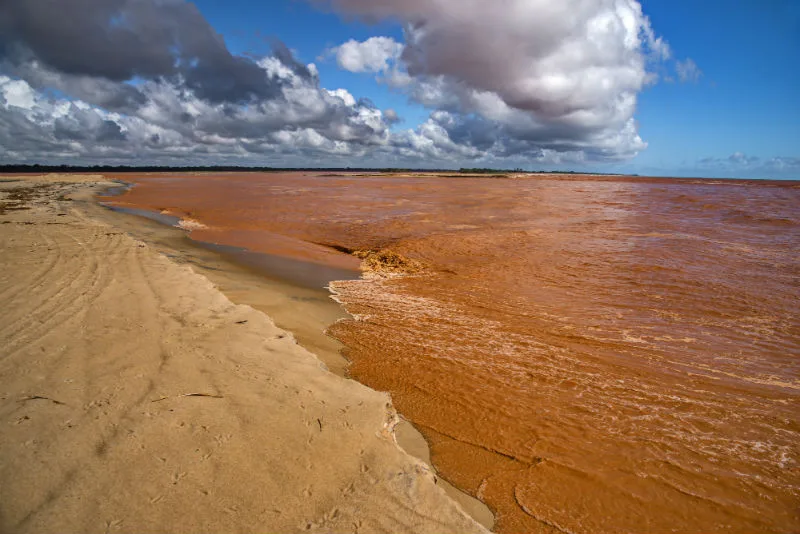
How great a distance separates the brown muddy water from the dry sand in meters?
0.69

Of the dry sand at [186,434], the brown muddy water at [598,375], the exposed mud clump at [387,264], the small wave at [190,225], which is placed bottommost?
the small wave at [190,225]

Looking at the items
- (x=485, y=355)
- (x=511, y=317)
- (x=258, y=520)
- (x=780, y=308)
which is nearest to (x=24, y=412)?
(x=258, y=520)

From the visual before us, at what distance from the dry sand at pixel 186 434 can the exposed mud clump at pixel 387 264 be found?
4869 millimetres

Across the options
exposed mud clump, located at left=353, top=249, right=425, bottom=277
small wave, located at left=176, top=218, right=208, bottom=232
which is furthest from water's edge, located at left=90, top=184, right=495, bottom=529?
small wave, located at left=176, top=218, right=208, bottom=232

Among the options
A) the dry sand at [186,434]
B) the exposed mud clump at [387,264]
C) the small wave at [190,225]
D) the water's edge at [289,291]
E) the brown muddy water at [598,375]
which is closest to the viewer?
the dry sand at [186,434]

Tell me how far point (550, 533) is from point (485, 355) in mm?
2858

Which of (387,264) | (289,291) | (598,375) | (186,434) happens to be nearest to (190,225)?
(387,264)

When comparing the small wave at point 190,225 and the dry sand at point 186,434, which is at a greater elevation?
the dry sand at point 186,434

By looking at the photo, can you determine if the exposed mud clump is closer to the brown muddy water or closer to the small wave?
the brown muddy water

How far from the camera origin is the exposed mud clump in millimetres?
10348

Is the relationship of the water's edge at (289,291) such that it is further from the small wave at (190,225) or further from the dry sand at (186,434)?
the small wave at (190,225)

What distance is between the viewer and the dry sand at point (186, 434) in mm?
2578

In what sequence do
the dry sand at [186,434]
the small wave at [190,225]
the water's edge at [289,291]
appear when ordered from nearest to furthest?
the dry sand at [186,434] → the water's edge at [289,291] → the small wave at [190,225]

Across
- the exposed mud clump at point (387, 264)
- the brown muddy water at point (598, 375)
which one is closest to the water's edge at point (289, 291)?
the brown muddy water at point (598, 375)
